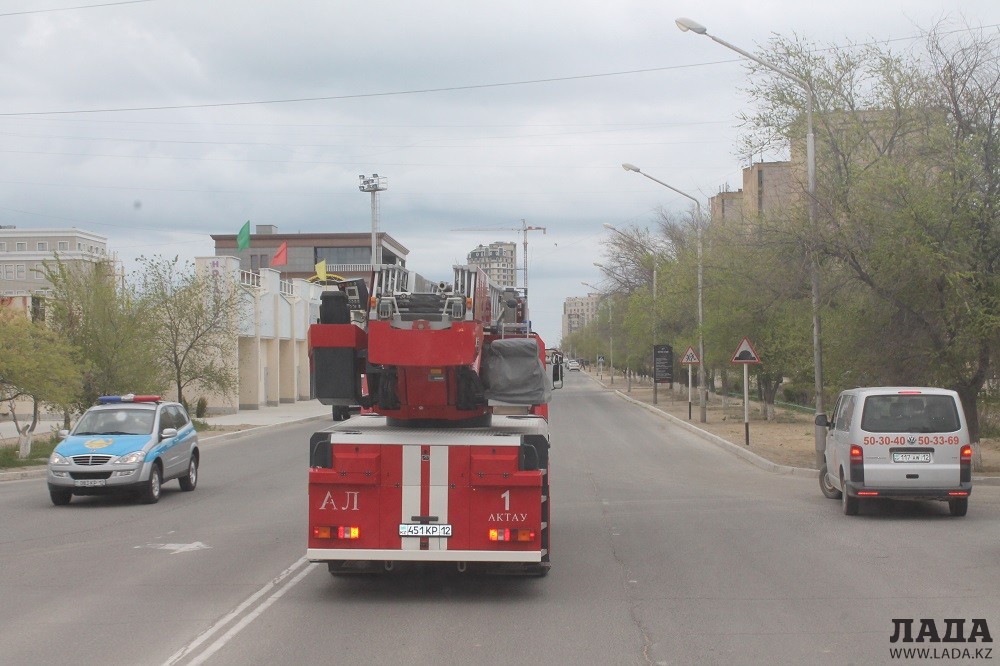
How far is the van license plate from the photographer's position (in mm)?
14430

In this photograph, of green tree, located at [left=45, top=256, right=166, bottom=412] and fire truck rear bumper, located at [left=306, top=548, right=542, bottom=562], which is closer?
fire truck rear bumper, located at [left=306, top=548, right=542, bottom=562]

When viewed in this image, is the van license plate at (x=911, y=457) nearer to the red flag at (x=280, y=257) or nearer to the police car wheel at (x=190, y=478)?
the police car wheel at (x=190, y=478)

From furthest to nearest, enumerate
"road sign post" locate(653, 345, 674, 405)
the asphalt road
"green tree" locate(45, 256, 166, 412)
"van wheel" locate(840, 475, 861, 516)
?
"road sign post" locate(653, 345, 674, 405) → "green tree" locate(45, 256, 166, 412) → "van wheel" locate(840, 475, 861, 516) → the asphalt road

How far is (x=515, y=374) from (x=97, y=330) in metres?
21.9

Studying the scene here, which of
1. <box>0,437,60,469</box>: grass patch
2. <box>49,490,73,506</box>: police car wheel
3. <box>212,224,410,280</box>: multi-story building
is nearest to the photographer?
<box>49,490,73,506</box>: police car wheel

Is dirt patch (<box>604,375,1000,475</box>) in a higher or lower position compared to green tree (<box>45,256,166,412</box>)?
lower

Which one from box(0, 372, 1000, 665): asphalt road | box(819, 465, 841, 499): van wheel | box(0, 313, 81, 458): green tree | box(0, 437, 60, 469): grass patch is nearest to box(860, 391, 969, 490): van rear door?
box(0, 372, 1000, 665): asphalt road

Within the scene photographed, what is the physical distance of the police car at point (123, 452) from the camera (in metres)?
16.6

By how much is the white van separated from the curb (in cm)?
1578

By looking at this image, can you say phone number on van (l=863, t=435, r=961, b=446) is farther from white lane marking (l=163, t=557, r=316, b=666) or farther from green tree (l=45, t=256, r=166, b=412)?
green tree (l=45, t=256, r=166, b=412)

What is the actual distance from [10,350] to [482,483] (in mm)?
16614

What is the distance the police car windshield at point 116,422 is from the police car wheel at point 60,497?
1140mm

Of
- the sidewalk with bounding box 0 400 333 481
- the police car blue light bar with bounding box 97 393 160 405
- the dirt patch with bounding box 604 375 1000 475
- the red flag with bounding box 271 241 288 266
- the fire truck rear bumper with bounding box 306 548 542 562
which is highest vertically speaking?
the red flag with bounding box 271 241 288 266

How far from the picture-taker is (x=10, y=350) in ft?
73.0
